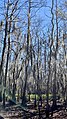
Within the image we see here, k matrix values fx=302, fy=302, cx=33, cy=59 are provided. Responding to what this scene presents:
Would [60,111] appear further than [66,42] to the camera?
No

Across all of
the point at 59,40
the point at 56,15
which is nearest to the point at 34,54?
the point at 59,40

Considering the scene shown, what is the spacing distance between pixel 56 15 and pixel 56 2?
1.17 m

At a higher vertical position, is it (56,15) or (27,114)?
(56,15)

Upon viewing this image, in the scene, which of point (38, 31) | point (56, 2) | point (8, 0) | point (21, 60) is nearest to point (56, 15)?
point (56, 2)

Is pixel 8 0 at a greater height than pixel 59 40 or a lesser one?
greater

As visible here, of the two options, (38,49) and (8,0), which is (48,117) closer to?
(8,0)

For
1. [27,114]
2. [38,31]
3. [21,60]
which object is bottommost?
[27,114]

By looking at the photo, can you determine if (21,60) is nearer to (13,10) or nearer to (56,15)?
(56,15)

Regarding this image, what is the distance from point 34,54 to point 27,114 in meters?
13.3

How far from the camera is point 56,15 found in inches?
1070

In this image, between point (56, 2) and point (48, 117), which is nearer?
point (48, 117)

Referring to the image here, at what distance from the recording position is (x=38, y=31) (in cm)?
3831

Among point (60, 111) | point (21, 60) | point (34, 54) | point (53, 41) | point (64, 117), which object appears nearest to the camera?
point (64, 117)

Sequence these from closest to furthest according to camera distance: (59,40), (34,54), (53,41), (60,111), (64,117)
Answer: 1. (64,117)
2. (60,111)
3. (53,41)
4. (59,40)
5. (34,54)
